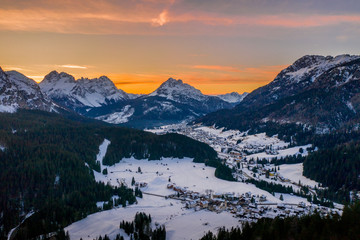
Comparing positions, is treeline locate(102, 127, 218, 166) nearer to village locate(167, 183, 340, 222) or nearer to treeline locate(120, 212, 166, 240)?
village locate(167, 183, 340, 222)

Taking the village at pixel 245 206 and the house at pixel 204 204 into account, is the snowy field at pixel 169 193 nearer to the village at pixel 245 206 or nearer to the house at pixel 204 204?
the village at pixel 245 206

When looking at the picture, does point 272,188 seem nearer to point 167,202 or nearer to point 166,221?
point 167,202

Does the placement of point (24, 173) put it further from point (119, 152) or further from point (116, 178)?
point (119, 152)

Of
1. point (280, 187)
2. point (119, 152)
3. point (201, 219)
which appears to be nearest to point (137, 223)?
point (201, 219)

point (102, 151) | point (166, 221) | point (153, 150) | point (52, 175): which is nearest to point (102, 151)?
point (102, 151)

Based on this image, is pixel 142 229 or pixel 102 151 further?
pixel 102 151
